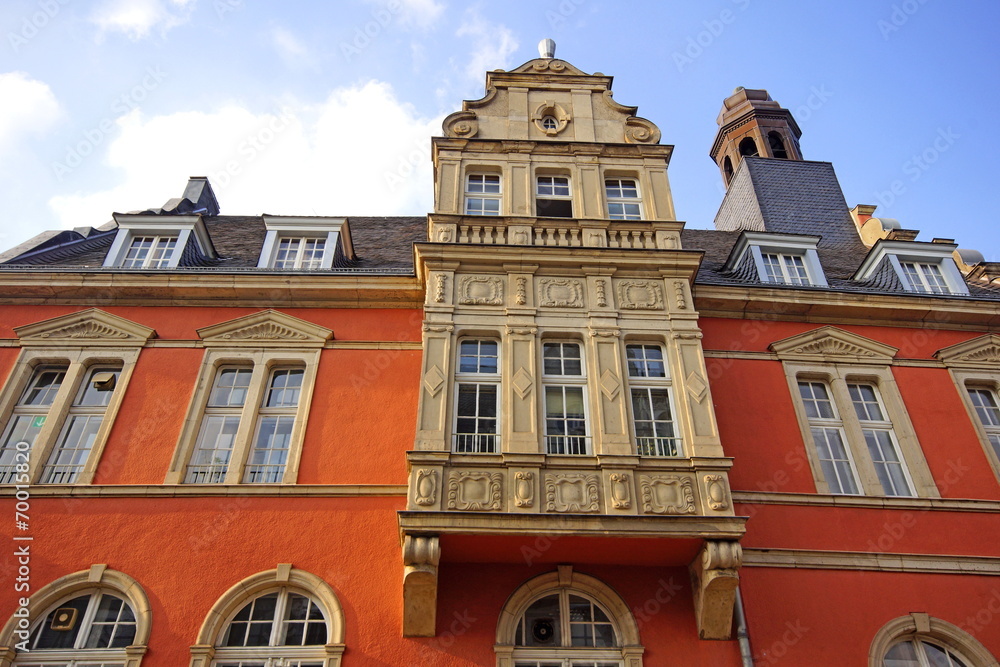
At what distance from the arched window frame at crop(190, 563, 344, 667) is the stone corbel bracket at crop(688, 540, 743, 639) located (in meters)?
5.05

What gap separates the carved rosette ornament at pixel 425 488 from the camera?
10.7 metres

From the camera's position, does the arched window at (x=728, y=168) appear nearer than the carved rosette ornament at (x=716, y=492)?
No

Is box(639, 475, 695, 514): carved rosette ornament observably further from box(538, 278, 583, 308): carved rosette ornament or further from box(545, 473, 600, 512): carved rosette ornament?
box(538, 278, 583, 308): carved rosette ornament

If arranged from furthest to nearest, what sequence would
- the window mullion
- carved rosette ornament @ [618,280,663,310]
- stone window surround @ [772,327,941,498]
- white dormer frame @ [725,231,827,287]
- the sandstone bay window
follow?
white dormer frame @ [725,231,827,287], carved rosette ornament @ [618,280,663,310], stone window surround @ [772,327,941,498], the sandstone bay window, the window mullion

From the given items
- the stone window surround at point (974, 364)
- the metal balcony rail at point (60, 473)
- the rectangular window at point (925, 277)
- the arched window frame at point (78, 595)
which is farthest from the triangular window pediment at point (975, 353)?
the metal balcony rail at point (60, 473)

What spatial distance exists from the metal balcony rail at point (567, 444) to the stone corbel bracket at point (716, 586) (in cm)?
222

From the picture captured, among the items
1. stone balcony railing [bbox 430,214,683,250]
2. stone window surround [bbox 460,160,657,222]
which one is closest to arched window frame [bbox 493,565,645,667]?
stone balcony railing [bbox 430,214,683,250]

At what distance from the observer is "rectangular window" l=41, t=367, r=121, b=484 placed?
1245 cm

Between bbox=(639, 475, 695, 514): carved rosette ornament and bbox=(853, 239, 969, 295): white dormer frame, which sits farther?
bbox=(853, 239, 969, 295): white dormer frame

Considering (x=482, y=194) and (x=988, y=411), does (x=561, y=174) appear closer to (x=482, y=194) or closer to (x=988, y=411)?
(x=482, y=194)

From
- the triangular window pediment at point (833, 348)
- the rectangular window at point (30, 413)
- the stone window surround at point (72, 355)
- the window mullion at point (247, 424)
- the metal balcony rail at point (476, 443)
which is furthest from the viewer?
the triangular window pediment at point (833, 348)

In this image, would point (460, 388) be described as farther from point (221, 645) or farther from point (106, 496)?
point (106, 496)

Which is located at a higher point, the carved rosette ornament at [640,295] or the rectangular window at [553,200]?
the rectangular window at [553,200]

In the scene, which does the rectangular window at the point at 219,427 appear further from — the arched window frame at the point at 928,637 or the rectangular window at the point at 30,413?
the arched window frame at the point at 928,637
